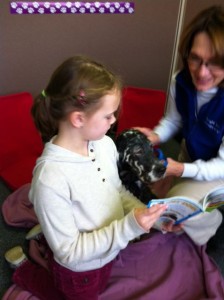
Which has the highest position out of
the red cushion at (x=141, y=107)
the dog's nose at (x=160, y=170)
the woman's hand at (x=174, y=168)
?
the dog's nose at (x=160, y=170)

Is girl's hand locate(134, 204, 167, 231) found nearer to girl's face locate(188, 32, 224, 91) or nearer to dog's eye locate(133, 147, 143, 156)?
dog's eye locate(133, 147, 143, 156)

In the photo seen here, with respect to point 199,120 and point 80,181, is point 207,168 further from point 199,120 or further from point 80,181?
point 80,181

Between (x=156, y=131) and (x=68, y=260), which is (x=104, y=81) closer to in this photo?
(x=68, y=260)

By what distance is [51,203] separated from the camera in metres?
0.88

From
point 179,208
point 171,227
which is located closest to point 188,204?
point 179,208

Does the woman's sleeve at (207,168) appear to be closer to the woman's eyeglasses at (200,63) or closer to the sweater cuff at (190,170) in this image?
the sweater cuff at (190,170)

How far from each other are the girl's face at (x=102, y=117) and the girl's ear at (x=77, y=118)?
0.5 inches

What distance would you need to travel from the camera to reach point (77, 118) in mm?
881

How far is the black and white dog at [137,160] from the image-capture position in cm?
113

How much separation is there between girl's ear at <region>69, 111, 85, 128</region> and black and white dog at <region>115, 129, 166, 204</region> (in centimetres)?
28

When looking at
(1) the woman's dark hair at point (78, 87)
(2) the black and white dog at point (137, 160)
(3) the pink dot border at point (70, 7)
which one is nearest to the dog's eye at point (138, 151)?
(2) the black and white dog at point (137, 160)

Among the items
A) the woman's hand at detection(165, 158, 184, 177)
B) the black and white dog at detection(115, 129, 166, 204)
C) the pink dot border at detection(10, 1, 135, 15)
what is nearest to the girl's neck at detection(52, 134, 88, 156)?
the black and white dog at detection(115, 129, 166, 204)

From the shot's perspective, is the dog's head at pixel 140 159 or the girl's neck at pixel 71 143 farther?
the dog's head at pixel 140 159

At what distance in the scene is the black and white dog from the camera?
1126 mm
